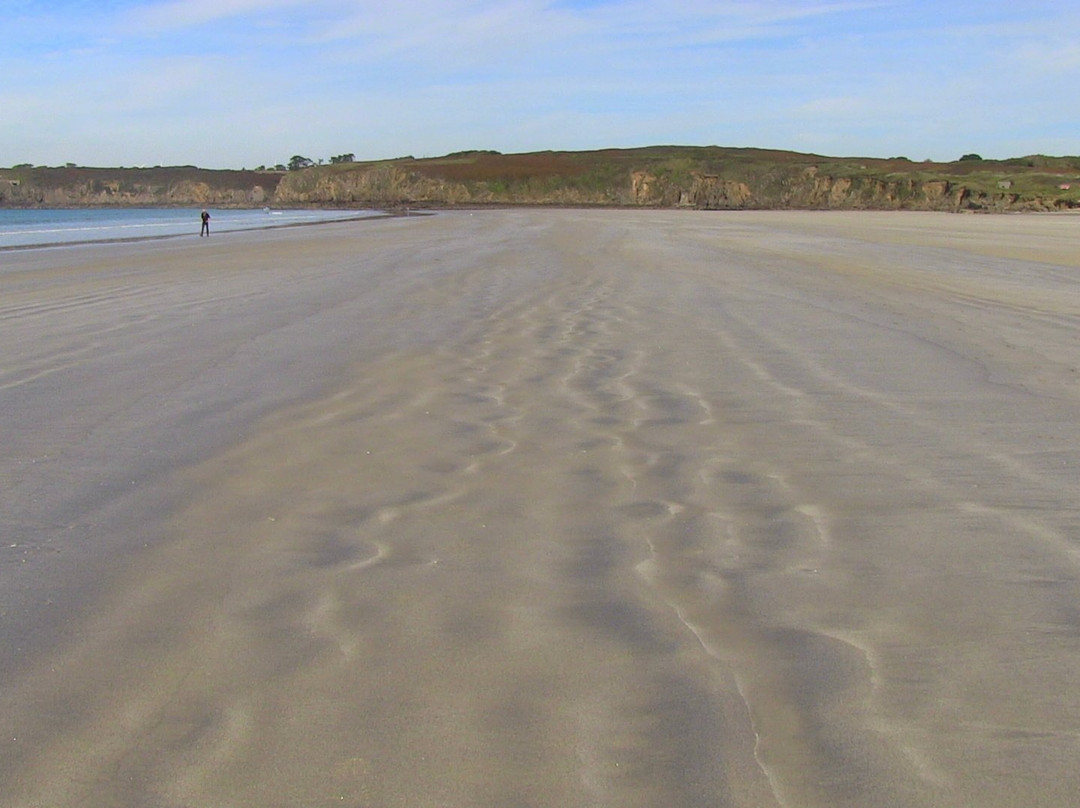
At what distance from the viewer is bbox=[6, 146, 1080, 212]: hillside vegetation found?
88.1 meters

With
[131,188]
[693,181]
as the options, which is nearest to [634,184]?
[693,181]

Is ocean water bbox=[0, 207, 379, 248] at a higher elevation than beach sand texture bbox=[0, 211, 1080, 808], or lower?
lower

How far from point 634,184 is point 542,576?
11330 centimetres

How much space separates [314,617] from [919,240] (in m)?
25.1

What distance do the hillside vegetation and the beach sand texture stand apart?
234ft

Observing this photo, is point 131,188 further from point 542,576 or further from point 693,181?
point 542,576

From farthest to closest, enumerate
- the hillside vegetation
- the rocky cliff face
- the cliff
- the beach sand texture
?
the rocky cliff face, the hillside vegetation, the cliff, the beach sand texture

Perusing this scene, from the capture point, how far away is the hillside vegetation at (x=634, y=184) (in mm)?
88125

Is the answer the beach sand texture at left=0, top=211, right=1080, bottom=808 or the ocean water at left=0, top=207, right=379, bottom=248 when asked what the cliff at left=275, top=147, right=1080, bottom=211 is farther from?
the beach sand texture at left=0, top=211, right=1080, bottom=808

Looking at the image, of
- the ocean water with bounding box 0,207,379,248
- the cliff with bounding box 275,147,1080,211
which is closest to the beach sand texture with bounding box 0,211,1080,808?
the ocean water with bounding box 0,207,379,248

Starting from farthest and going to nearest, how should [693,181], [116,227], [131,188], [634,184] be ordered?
[131,188]
[634,184]
[693,181]
[116,227]

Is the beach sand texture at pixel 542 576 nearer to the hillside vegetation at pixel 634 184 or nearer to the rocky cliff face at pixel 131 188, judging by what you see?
the hillside vegetation at pixel 634 184

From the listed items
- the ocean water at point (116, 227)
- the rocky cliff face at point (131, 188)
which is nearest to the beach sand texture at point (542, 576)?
the ocean water at point (116, 227)

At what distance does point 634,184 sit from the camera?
373 feet
